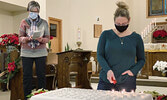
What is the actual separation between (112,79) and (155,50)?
6.64m

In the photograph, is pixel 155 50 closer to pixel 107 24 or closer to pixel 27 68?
pixel 107 24

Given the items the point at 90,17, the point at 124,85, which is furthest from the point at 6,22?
the point at 124,85

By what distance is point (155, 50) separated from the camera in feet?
26.1

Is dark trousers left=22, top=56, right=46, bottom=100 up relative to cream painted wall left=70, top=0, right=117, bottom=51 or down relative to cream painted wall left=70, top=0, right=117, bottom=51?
down

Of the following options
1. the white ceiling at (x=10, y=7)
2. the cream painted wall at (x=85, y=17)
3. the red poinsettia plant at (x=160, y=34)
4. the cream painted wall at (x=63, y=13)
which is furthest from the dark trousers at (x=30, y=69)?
the red poinsettia plant at (x=160, y=34)

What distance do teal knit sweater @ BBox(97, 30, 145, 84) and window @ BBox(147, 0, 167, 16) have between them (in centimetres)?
910

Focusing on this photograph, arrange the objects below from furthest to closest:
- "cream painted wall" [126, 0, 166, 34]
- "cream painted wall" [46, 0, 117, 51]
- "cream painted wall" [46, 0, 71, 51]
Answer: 1. "cream painted wall" [126, 0, 166, 34]
2. "cream painted wall" [46, 0, 117, 51]
3. "cream painted wall" [46, 0, 71, 51]

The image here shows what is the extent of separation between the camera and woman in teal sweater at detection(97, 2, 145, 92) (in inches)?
71.1

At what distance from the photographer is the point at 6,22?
8.13m

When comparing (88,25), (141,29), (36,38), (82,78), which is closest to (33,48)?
(36,38)

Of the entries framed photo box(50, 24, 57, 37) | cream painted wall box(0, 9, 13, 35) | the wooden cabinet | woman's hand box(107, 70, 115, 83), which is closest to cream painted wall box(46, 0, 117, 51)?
framed photo box(50, 24, 57, 37)

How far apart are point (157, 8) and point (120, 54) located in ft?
30.7

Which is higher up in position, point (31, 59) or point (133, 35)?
point (133, 35)

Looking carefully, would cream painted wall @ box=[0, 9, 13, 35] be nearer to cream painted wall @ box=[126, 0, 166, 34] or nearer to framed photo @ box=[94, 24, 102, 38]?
framed photo @ box=[94, 24, 102, 38]
